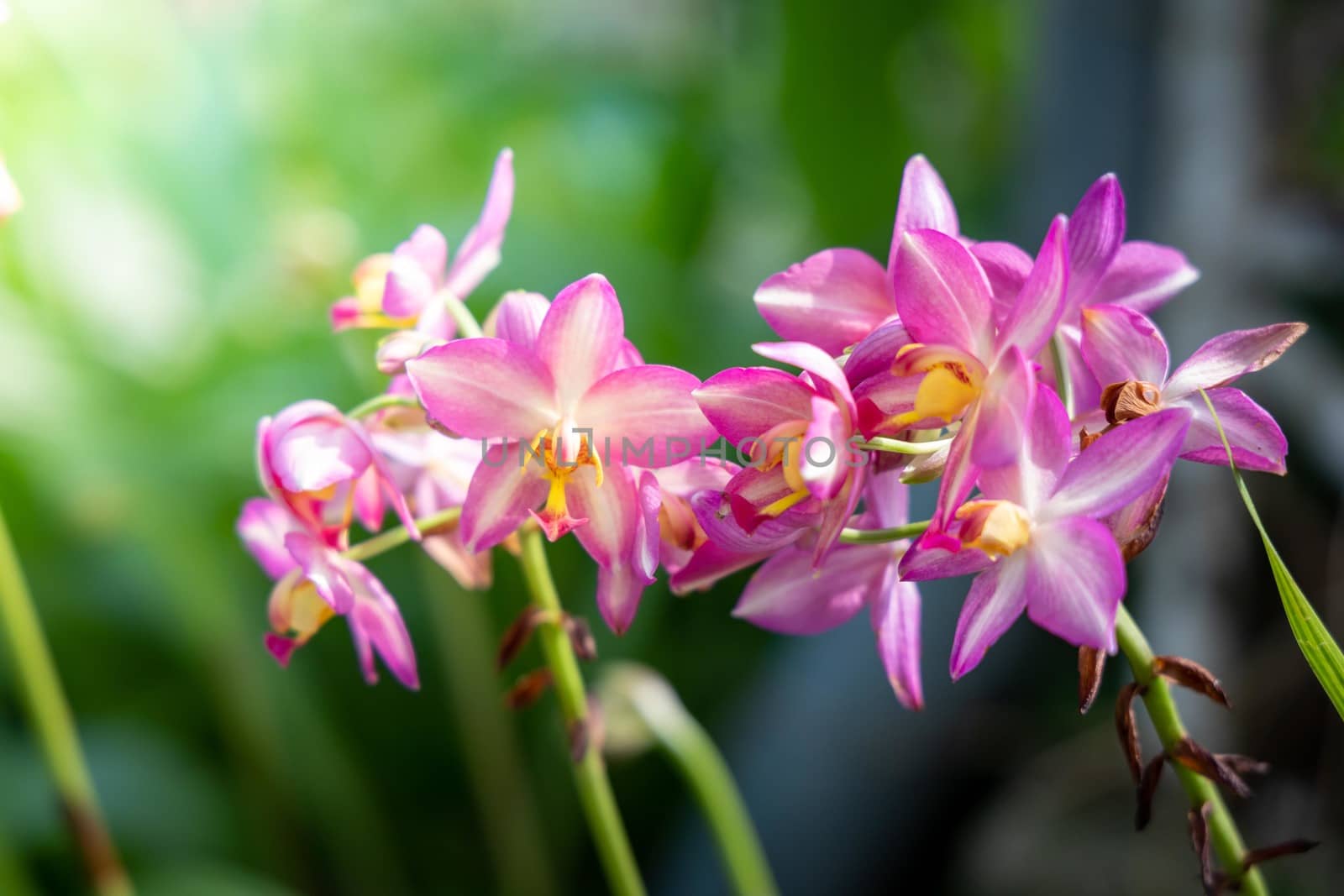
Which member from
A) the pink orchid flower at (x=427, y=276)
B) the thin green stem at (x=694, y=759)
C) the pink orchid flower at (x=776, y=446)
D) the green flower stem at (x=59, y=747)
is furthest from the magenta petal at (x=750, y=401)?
the green flower stem at (x=59, y=747)

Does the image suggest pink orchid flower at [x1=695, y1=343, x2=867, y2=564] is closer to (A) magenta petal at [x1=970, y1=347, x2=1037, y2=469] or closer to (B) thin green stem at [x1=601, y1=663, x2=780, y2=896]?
(A) magenta petal at [x1=970, y1=347, x2=1037, y2=469]

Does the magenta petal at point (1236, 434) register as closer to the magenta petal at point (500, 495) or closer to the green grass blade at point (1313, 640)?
the green grass blade at point (1313, 640)

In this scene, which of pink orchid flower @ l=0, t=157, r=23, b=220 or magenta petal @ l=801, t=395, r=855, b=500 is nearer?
magenta petal @ l=801, t=395, r=855, b=500

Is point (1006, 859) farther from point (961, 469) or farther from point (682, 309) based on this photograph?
point (961, 469)

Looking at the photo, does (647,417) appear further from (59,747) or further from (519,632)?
(59,747)

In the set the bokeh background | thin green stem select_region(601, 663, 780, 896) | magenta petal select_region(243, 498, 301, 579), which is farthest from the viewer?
the bokeh background

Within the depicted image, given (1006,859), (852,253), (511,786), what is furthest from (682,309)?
(852,253)

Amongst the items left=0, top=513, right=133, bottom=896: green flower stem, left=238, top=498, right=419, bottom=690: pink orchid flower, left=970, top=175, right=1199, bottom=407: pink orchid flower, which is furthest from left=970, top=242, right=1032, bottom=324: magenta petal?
left=0, top=513, right=133, bottom=896: green flower stem
